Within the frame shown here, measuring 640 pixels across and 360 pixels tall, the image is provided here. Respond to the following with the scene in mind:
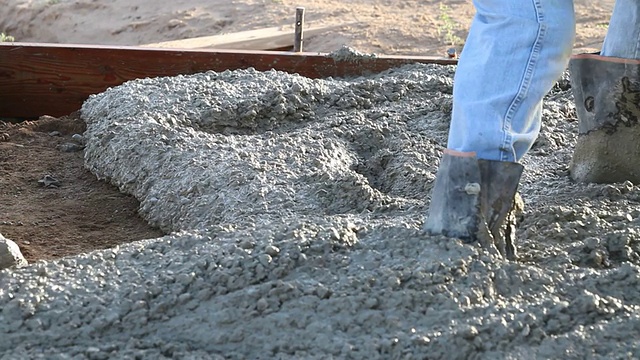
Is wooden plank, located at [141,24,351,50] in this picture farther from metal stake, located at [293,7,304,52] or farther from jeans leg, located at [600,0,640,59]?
jeans leg, located at [600,0,640,59]

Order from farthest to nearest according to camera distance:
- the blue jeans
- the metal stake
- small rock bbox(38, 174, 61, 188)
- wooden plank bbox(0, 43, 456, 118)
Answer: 1. the metal stake
2. wooden plank bbox(0, 43, 456, 118)
3. small rock bbox(38, 174, 61, 188)
4. the blue jeans

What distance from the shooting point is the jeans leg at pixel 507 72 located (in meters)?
2.01

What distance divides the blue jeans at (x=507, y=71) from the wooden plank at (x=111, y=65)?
1861mm

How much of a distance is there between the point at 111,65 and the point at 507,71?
7.48ft

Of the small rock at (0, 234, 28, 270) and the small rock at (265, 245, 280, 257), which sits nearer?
the small rock at (265, 245, 280, 257)

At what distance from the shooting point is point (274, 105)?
3.32 metres

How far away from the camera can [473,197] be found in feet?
6.67

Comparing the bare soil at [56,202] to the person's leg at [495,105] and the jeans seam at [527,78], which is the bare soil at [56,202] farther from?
the jeans seam at [527,78]

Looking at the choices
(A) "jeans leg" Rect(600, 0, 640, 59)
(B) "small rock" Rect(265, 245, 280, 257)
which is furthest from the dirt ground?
(A) "jeans leg" Rect(600, 0, 640, 59)

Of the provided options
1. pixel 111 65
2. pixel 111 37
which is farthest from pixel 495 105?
pixel 111 37

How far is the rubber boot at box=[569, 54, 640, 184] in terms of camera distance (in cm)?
262

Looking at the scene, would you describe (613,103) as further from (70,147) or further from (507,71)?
(70,147)

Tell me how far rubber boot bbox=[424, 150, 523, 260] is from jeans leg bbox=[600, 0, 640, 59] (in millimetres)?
821

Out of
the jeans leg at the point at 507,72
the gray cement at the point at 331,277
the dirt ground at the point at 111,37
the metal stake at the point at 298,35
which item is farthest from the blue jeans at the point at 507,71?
the metal stake at the point at 298,35
